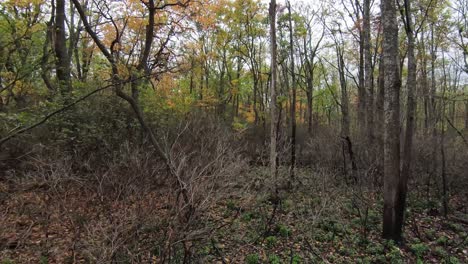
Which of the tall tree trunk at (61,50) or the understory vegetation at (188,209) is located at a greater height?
the tall tree trunk at (61,50)

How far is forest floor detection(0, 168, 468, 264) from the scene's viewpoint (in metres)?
3.99

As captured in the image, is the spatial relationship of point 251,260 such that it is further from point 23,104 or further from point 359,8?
point 359,8

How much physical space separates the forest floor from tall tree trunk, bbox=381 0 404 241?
601mm

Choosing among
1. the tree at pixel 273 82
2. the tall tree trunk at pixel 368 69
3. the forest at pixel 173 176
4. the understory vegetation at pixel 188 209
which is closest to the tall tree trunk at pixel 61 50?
the forest at pixel 173 176

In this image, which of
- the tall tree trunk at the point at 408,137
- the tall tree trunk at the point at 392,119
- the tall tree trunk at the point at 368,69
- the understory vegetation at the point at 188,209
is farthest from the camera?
the tall tree trunk at the point at 368,69

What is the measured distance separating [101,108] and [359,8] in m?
12.9

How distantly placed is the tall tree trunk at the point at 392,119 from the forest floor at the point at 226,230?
60 cm

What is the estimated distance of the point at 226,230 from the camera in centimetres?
625

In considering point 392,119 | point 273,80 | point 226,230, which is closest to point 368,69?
point 273,80

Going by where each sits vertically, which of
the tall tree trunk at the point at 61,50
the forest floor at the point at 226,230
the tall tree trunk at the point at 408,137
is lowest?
the forest floor at the point at 226,230

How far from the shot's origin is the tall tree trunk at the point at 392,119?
224 inches

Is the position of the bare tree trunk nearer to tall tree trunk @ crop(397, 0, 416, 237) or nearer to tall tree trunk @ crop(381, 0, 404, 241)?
tall tree trunk @ crop(381, 0, 404, 241)

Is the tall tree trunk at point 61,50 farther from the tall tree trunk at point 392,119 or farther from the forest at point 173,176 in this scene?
the tall tree trunk at point 392,119

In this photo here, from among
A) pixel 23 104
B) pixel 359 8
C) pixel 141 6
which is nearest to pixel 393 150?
pixel 23 104
